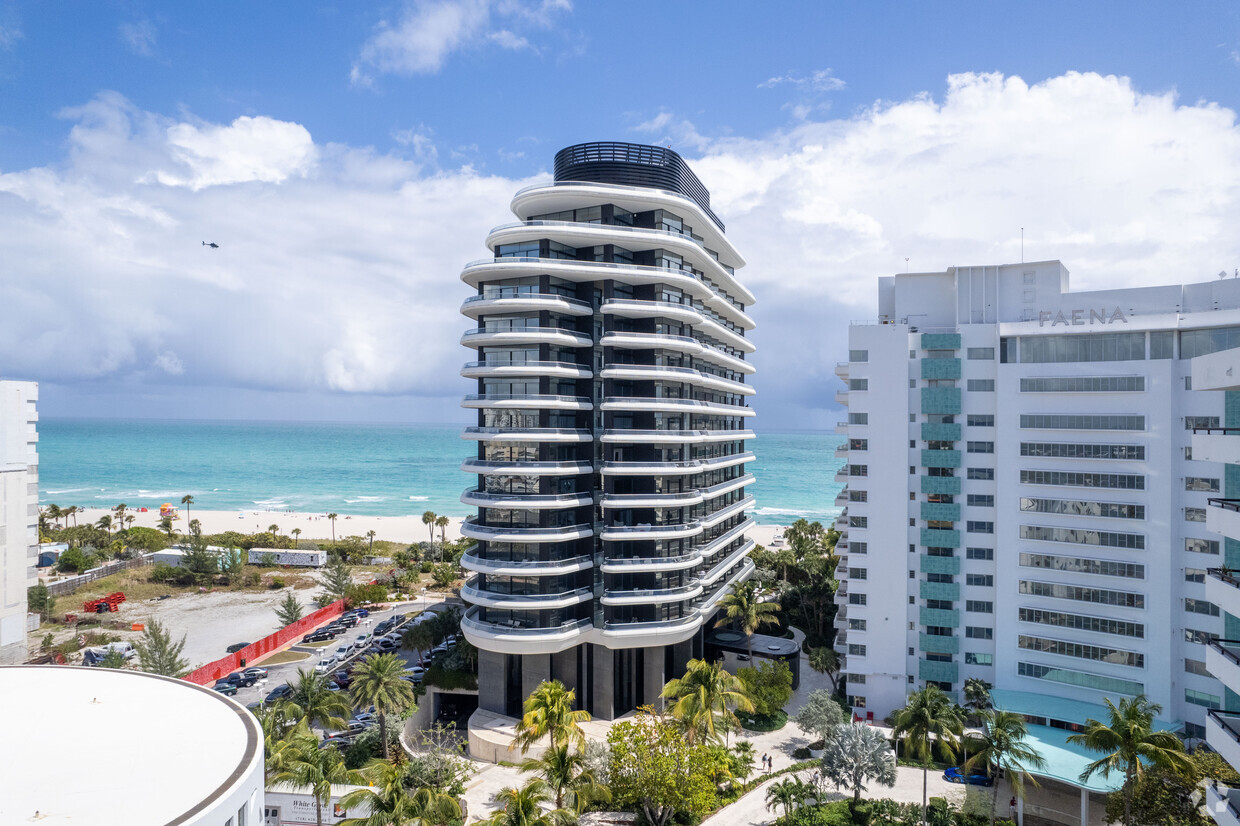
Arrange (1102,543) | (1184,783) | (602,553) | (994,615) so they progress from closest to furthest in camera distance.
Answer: (1184,783), (1102,543), (994,615), (602,553)

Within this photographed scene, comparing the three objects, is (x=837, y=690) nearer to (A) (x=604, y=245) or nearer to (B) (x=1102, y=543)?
(B) (x=1102, y=543)

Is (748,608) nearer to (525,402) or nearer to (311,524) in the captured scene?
(525,402)

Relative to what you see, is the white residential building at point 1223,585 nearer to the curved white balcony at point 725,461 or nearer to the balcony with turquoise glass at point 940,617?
the balcony with turquoise glass at point 940,617

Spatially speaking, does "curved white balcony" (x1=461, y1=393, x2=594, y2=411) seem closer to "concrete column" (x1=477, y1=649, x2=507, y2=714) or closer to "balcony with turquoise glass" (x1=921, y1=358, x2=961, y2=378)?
"concrete column" (x1=477, y1=649, x2=507, y2=714)

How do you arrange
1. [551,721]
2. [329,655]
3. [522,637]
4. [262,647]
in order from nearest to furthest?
[551,721] → [522,637] → [262,647] → [329,655]

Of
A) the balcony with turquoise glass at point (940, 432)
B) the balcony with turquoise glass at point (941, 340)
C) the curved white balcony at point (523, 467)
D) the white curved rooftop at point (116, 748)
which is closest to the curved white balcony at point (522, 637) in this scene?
the curved white balcony at point (523, 467)

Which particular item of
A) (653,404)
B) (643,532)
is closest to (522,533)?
(643,532)

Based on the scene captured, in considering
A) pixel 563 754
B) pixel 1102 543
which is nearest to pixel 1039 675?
pixel 1102 543
